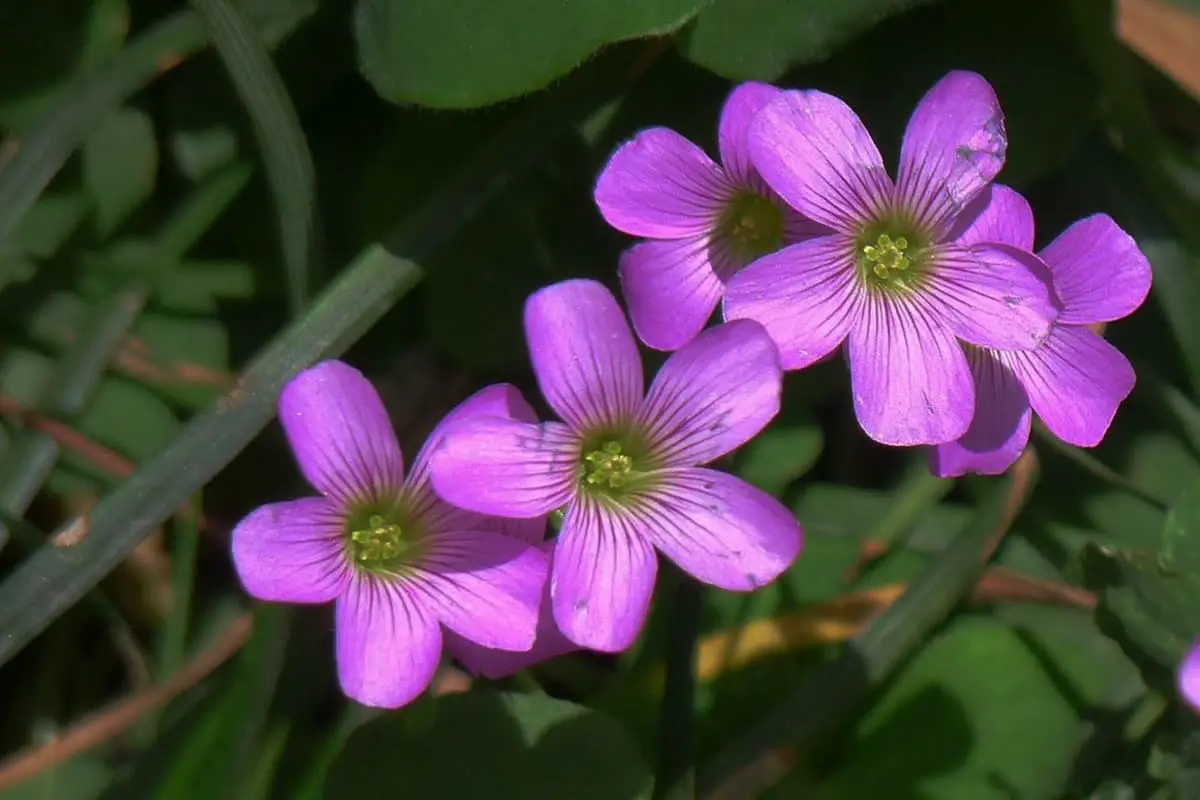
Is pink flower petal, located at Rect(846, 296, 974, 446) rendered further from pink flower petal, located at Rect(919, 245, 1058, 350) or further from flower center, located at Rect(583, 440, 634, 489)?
flower center, located at Rect(583, 440, 634, 489)

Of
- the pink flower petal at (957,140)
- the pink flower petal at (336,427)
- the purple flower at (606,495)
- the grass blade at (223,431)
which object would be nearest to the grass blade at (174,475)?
the grass blade at (223,431)

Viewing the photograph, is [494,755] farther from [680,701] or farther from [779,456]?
[779,456]

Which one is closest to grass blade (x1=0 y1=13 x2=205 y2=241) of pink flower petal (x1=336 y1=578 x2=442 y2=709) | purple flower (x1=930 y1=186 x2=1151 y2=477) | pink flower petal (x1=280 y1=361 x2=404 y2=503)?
pink flower petal (x1=280 y1=361 x2=404 y2=503)

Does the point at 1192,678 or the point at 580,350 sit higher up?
the point at 580,350

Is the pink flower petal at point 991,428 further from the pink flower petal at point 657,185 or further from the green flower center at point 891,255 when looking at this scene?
the pink flower petal at point 657,185

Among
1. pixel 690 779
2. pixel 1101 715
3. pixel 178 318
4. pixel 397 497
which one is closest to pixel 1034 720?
pixel 1101 715

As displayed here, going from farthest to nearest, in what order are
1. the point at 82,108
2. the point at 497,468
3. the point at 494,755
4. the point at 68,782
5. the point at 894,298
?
1. the point at 68,782
2. the point at 82,108
3. the point at 494,755
4. the point at 894,298
5. the point at 497,468

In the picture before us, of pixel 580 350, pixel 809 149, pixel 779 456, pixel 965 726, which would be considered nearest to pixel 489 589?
pixel 580 350

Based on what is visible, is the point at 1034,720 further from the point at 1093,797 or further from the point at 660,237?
the point at 660,237
